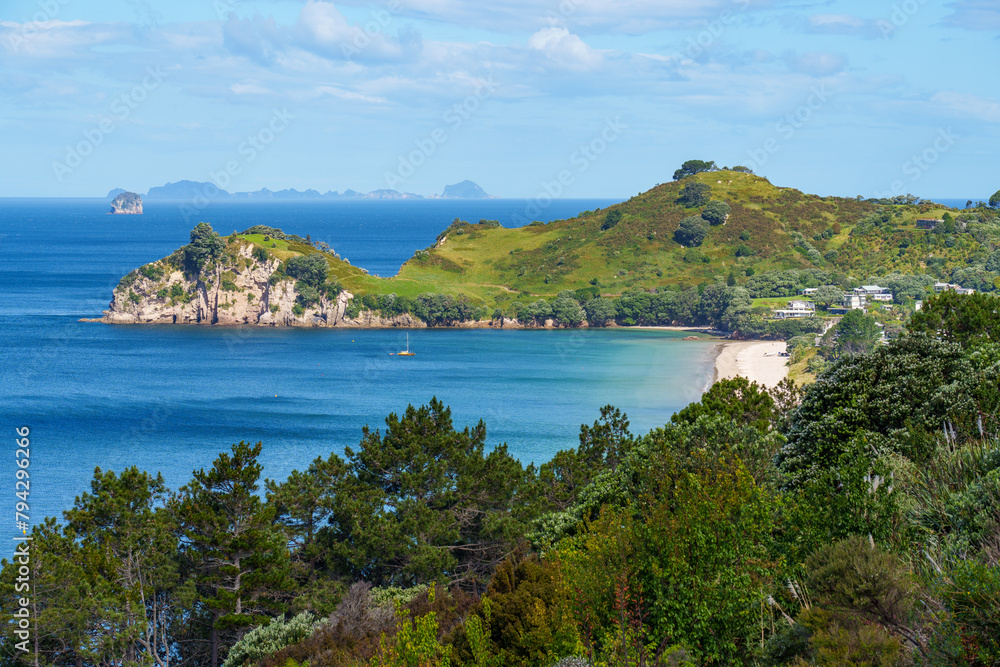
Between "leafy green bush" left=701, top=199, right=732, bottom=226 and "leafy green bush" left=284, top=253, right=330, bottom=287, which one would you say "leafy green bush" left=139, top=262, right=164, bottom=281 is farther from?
"leafy green bush" left=701, top=199, right=732, bottom=226

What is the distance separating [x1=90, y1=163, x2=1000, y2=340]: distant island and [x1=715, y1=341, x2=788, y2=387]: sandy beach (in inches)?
217

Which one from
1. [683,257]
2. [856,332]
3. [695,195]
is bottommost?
[856,332]

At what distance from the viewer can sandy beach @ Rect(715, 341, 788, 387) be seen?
91438 mm

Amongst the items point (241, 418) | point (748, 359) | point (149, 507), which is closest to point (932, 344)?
point (149, 507)

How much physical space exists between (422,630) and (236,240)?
429 feet

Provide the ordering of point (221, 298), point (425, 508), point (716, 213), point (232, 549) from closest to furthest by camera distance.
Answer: point (232, 549) < point (425, 508) < point (221, 298) < point (716, 213)

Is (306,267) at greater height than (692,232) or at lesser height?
lesser

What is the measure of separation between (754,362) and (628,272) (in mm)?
56092

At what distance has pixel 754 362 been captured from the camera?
332 ft

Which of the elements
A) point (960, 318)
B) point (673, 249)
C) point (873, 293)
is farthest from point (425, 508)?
point (673, 249)

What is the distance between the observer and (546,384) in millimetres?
92000

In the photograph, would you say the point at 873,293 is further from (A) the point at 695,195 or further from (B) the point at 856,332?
(A) the point at 695,195

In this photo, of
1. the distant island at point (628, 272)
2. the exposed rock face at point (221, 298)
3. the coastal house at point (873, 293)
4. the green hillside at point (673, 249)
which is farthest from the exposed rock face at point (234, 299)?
the coastal house at point (873, 293)

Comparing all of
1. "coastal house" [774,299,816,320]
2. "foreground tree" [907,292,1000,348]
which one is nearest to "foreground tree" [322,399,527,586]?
"foreground tree" [907,292,1000,348]
